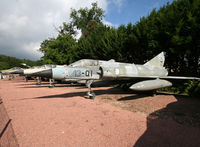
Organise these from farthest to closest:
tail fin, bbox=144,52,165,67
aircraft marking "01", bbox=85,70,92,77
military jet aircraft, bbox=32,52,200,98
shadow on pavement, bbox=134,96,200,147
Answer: tail fin, bbox=144,52,165,67 → aircraft marking "01", bbox=85,70,92,77 → military jet aircraft, bbox=32,52,200,98 → shadow on pavement, bbox=134,96,200,147

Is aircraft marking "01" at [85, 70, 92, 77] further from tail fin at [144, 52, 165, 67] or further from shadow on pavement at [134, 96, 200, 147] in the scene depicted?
tail fin at [144, 52, 165, 67]

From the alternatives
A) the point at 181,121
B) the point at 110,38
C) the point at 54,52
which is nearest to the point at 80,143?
the point at 181,121

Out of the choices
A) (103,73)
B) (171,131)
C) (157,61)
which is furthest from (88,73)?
(157,61)

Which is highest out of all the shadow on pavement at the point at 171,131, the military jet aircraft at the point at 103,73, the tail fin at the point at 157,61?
the tail fin at the point at 157,61

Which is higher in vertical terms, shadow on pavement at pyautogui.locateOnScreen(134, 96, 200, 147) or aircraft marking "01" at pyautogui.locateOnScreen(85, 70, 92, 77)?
aircraft marking "01" at pyautogui.locateOnScreen(85, 70, 92, 77)

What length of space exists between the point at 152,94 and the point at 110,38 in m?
11.0

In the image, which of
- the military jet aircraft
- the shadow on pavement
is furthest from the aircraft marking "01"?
the shadow on pavement

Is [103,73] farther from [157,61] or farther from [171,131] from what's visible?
[157,61]

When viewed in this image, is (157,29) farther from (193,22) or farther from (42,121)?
(42,121)

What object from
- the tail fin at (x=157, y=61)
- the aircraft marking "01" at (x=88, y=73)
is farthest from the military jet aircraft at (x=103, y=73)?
the tail fin at (x=157, y=61)

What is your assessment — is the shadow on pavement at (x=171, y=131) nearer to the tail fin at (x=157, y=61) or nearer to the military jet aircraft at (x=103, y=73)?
the military jet aircraft at (x=103, y=73)

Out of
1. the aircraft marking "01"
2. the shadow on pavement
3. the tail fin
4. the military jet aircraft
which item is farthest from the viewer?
the tail fin

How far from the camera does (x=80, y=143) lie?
8.89ft

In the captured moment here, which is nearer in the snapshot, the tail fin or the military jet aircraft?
the military jet aircraft
